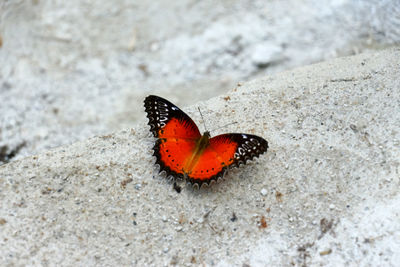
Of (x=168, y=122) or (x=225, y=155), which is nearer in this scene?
(x=225, y=155)

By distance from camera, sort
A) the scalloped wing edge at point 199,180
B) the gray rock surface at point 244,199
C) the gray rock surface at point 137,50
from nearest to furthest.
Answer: the gray rock surface at point 244,199 < the scalloped wing edge at point 199,180 < the gray rock surface at point 137,50

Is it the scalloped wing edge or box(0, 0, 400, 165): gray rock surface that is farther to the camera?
box(0, 0, 400, 165): gray rock surface

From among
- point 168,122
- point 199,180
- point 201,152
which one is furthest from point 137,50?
point 199,180

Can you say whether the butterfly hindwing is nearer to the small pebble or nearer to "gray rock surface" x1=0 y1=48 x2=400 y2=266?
"gray rock surface" x1=0 y1=48 x2=400 y2=266

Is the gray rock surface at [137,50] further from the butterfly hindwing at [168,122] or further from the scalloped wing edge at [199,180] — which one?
the scalloped wing edge at [199,180]

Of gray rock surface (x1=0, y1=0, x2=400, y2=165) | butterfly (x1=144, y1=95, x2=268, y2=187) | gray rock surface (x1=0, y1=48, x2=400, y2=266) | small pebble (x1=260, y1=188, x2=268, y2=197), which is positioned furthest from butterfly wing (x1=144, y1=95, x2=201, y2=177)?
gray rock surface (x1=0, y1=0, x2=400, y2=165)

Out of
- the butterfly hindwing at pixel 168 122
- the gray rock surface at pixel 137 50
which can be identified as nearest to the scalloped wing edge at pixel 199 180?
the butterfly hindwing at pixel 168 122

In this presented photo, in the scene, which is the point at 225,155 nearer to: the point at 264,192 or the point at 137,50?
the point at 264,192

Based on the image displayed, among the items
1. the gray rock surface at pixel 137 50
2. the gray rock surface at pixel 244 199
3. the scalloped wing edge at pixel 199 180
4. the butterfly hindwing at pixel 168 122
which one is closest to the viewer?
the gray rock surface at pixel 244 199
